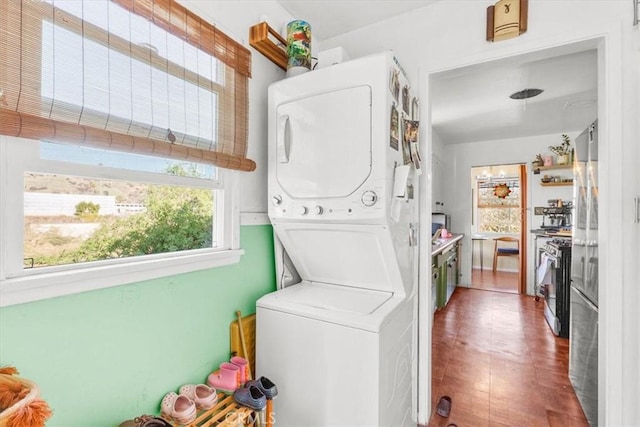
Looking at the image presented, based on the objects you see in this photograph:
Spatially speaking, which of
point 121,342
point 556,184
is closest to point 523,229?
point 556,184

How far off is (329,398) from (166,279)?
2.81ft

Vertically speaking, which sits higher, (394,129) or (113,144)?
(394,129)

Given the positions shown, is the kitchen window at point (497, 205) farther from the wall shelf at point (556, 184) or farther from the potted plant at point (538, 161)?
the potted plant at point (538, 161)

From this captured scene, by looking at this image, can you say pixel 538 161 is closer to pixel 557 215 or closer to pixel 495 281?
pixel 557 215

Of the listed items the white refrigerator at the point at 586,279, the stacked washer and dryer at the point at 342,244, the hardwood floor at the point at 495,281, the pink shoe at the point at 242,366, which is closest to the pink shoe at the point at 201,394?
the pink shoe at the point at 242,366

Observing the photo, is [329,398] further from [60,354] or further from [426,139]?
[426,139]

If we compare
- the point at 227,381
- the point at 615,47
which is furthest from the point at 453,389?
the point at 615,47

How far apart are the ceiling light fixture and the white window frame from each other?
3502 mm

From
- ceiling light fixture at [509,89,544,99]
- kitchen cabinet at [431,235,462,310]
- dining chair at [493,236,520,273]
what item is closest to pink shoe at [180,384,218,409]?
kitchen cabinet at [431,235,462,310]

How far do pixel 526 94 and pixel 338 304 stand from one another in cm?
323

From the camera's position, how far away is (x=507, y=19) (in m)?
1.61

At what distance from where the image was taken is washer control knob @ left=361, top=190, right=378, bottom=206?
1.34 meters

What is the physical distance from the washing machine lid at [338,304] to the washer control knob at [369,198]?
48 centimetres

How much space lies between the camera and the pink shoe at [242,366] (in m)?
1.43
